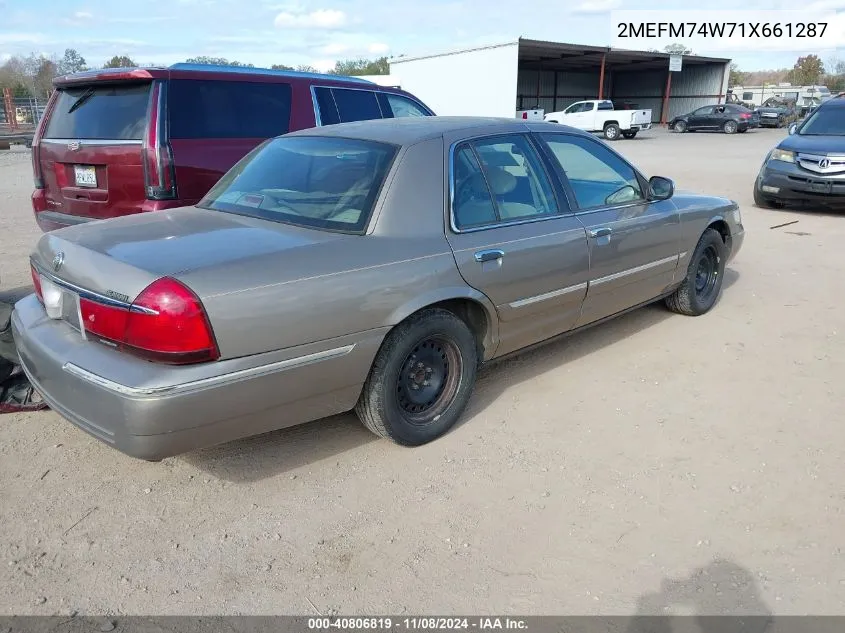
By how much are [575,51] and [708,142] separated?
10914 mm

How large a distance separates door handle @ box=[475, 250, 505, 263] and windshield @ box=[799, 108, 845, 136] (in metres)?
9.44

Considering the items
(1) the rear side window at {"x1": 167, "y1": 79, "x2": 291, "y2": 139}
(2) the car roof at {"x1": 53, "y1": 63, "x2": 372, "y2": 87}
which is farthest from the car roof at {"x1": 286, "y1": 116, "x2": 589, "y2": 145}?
(2) the car roof at {"x1": 53, "y1": 63, "x2": 372, "y2": 87}

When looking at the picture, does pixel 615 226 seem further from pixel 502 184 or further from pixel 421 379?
pixel 421 379

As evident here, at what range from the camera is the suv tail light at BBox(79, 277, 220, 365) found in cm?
258

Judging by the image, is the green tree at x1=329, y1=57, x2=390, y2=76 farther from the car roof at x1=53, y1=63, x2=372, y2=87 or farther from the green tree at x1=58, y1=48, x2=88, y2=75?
the car roof at x1=53, y1=63, x2=372, y2=87

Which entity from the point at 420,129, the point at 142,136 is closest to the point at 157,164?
the point at 142,136

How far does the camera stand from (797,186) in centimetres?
1014

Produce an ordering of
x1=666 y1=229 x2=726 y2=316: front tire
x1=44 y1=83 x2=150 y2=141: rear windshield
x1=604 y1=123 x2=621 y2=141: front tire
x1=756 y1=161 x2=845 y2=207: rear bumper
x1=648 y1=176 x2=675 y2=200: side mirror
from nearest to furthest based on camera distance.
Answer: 1. x1=648 y1=176 x2=675 y2=200: side mirror
2. x1=44 y1=83 x2=150 y2=141: rear windshield
3. x1=666 y1=229 x2=726 y2=316: front tire
4. x1=756 y1=161 x2=845 y2=207: rear bumper
5. x1=604 y1=123 x2=621 y2=141: front tire

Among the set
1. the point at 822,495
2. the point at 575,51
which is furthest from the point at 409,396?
the point at 575,51

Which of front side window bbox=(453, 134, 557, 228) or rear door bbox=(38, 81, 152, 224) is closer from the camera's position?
front side window bbox=(453, 134, 557, 228)

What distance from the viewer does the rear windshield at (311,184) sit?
3330 millimetres

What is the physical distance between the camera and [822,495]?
10.2 ft

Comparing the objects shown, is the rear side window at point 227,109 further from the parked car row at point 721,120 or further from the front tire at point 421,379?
the parked car row at point 721,120

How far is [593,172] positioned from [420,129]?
1419mm
